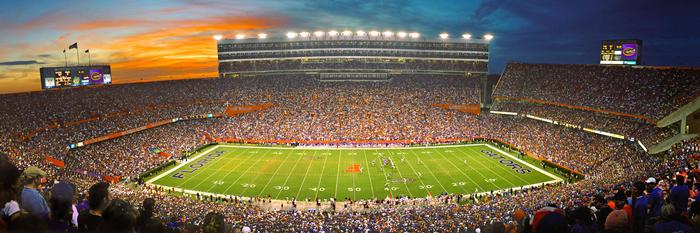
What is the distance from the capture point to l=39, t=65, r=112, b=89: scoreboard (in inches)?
1816

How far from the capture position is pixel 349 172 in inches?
1302

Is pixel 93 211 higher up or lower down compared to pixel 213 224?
higher up

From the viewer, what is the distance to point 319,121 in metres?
49.5

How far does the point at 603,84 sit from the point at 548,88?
7212mm

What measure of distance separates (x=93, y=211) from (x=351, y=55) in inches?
2485

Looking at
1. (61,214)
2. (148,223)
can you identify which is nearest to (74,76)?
(61,214)

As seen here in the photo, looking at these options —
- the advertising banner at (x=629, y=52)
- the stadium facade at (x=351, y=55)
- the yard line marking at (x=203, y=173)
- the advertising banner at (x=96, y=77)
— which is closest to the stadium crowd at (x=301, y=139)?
the advertising banner at (x=96, y=77)

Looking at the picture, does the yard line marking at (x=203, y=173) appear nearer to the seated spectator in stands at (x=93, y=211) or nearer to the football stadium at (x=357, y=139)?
the football stadium at (x=357, y=139)

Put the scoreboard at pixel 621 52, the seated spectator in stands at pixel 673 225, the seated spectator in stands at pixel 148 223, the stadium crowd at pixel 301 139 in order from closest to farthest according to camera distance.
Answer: the seated spectator in stands at pixel 673 225
the stadium crowd at pixel 301 139
the seated spectator in stands at pixel 148 223
the scoreboard at pixel 621 52

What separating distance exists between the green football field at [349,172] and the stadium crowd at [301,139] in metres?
2.26

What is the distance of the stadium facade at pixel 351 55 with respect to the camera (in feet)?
215

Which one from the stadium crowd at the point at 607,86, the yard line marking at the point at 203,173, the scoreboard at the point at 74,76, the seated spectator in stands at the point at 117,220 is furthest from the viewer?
the scoreboard at the point at 74,76

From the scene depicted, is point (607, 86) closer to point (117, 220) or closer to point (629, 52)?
point (629, 52)

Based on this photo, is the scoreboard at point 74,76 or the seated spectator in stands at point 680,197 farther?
the scoreboard at point 74,76
